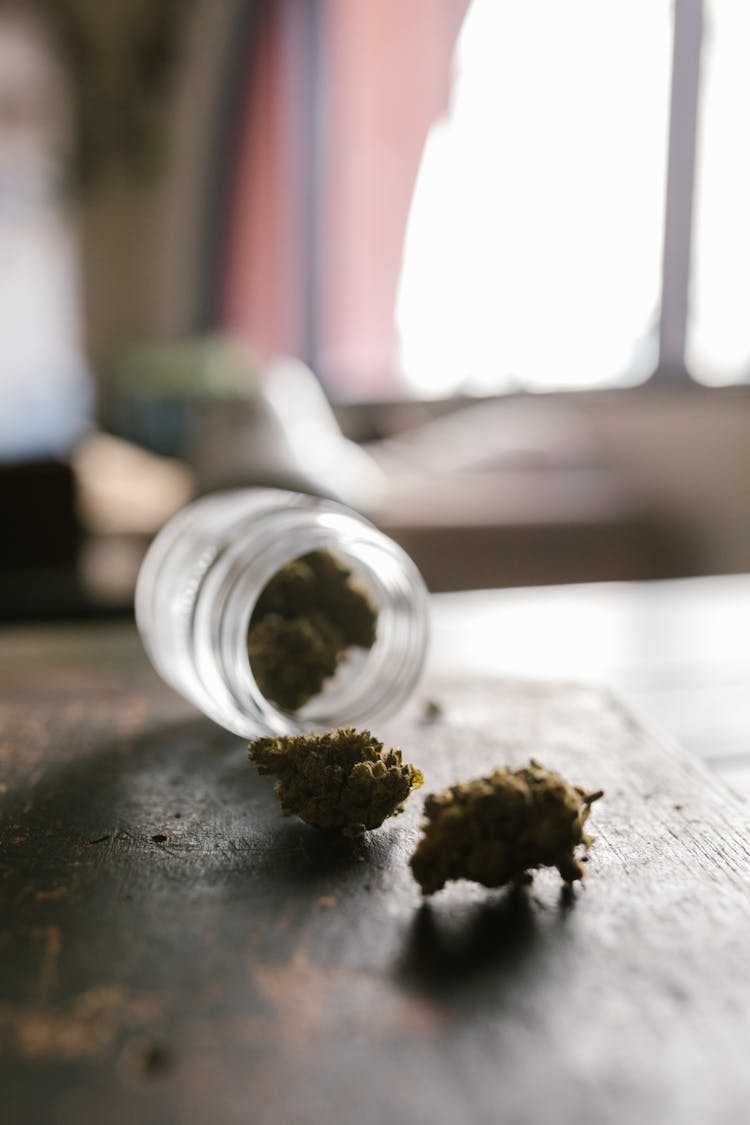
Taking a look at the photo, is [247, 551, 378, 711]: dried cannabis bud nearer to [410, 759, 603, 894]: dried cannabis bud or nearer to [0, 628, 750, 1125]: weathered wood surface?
[0, 628, 750, 1125]: weathered wood surface

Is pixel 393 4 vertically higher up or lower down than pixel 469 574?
higher up

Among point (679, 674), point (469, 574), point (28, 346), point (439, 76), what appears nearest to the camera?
point (679, 674)

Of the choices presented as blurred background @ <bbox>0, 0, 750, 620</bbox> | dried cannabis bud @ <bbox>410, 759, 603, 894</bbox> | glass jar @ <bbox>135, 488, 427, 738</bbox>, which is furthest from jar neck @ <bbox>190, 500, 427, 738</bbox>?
blurred background @ <bbox>0, 0, 750, 620</bbox>

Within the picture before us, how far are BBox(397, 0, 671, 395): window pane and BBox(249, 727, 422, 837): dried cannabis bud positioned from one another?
3.56 metres

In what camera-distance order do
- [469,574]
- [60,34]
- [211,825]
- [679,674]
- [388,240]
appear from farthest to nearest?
[60,34]
[388,240]
[469,574]
[679,674]
[211,825]

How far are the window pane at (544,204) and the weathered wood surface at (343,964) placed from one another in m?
3.51

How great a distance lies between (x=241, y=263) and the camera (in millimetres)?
5055

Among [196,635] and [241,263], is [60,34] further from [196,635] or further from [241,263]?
[196,635]

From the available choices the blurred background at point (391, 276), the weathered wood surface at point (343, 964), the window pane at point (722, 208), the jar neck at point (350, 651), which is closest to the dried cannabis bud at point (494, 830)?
the weathered wood surface at point (343, 964)

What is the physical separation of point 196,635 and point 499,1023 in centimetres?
33

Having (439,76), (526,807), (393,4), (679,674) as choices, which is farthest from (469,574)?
(393,4)

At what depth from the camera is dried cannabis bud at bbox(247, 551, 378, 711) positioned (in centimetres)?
64

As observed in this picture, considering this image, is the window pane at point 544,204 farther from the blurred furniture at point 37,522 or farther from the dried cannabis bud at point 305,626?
the dried cannabis bud at point 305,626

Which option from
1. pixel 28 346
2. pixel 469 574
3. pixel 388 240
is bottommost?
pixel 28 346
